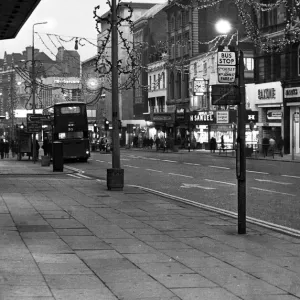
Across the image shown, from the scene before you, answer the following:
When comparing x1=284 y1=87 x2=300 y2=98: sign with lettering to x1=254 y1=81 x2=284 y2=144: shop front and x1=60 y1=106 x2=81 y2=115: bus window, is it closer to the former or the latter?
x1=254 y1=81 x2=284 y2=144: shop front

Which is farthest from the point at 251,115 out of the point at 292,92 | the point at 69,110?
the point at 69,110

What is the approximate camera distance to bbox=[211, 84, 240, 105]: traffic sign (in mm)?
11922

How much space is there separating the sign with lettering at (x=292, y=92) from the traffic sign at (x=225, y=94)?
41.9 metres

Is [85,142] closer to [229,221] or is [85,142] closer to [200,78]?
[200,78]

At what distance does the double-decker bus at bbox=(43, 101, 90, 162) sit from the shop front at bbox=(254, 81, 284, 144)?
15578mm

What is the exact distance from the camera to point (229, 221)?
1417 cm

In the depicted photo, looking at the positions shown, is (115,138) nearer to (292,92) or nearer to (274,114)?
(292,92)

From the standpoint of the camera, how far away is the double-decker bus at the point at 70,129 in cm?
5009

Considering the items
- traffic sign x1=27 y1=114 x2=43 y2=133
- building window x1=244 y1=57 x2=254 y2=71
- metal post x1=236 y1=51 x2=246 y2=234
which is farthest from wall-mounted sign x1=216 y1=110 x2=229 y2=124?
metal post x1=236 y1=51 x2=246 y2=234

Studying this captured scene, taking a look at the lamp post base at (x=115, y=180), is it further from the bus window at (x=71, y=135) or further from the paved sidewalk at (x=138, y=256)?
the bus window at (x=71, y=135)

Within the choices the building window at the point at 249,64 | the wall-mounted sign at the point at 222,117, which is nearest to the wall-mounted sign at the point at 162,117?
the building window at the point at 249,64

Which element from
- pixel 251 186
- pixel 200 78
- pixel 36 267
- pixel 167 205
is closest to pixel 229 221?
pixel 167 205

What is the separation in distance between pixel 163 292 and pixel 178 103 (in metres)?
79.3

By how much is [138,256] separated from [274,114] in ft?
164
